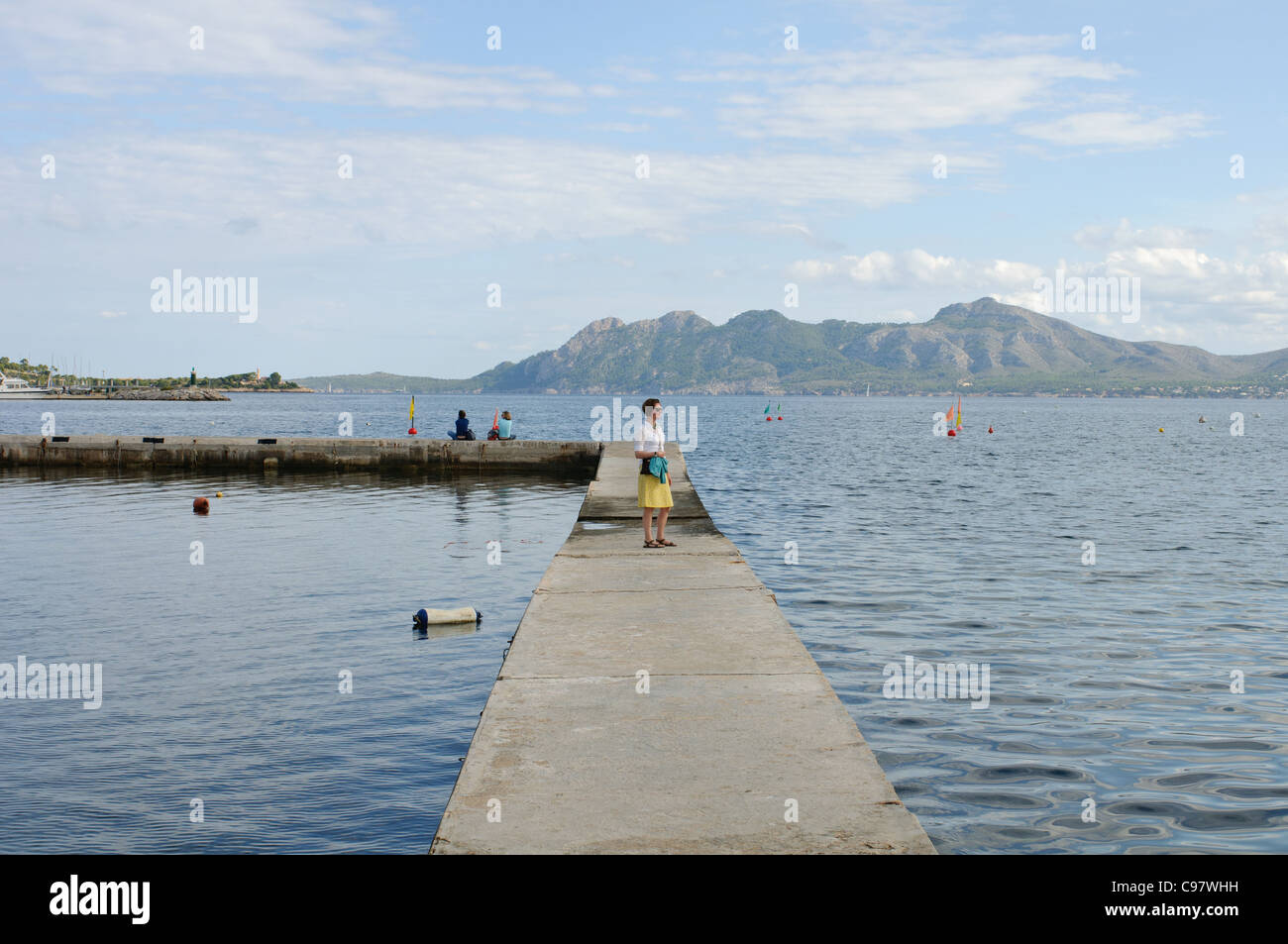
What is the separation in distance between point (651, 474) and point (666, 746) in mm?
7845

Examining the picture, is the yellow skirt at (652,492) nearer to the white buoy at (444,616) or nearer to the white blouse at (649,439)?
the white blouse at (649,439)

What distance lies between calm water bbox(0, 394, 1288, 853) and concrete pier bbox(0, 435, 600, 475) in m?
9.48

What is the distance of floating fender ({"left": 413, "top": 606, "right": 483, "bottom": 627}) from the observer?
41.7 feet

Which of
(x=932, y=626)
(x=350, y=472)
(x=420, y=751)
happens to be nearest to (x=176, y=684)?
(x=420, y=751)

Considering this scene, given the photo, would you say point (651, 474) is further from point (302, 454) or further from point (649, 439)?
point (302, 454)

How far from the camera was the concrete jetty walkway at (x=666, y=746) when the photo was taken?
494cm

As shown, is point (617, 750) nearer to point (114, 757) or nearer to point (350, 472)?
point (114, 757)

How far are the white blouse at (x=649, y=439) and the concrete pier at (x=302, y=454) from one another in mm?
22541

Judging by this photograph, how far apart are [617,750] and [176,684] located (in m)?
6.15

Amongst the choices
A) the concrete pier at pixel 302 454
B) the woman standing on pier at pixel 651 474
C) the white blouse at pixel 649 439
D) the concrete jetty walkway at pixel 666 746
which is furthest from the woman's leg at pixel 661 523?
the concrete pier at pixel 302 454

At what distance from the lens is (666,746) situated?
20.4 feet

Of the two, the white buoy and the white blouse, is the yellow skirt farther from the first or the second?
the white buoy

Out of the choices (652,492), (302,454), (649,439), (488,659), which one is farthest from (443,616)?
(302,454)

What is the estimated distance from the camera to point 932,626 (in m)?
13.2
